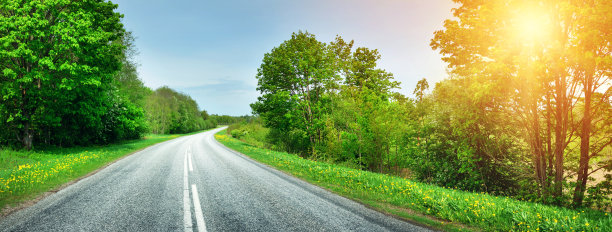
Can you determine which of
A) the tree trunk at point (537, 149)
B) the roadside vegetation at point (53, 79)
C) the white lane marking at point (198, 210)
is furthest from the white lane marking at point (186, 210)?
the tree trunk at point (537, 149)

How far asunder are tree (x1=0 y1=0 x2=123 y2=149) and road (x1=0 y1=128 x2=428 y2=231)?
11583 mm

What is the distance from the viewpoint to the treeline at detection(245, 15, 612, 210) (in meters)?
7.72

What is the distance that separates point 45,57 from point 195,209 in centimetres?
1643

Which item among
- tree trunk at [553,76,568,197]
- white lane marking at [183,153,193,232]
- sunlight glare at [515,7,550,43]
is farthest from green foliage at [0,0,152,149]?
tree trunk at [553,76,568,197]

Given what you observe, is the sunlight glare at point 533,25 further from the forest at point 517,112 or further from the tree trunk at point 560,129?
the tree trunk at point 560,129

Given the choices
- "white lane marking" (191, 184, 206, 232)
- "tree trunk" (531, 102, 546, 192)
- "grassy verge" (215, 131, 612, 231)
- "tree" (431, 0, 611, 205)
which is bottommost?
"grassy verge" (215, 131, 612, 231)

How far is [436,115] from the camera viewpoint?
1345 centimetres

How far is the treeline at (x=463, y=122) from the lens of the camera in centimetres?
772

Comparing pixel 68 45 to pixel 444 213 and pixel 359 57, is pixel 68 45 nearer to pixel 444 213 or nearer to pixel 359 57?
pixel 444 213

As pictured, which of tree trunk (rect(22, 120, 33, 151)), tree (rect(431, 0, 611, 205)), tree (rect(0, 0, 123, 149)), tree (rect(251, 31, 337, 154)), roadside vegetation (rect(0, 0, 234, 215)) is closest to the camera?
tree (rect(431, 0, 611, 205))

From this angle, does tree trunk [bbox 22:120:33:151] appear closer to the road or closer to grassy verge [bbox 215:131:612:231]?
the road

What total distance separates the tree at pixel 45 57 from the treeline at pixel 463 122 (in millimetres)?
12944

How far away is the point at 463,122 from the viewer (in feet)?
36.2

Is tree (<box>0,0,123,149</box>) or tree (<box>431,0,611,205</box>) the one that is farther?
tree (<box>0,0,123,149</box>)
